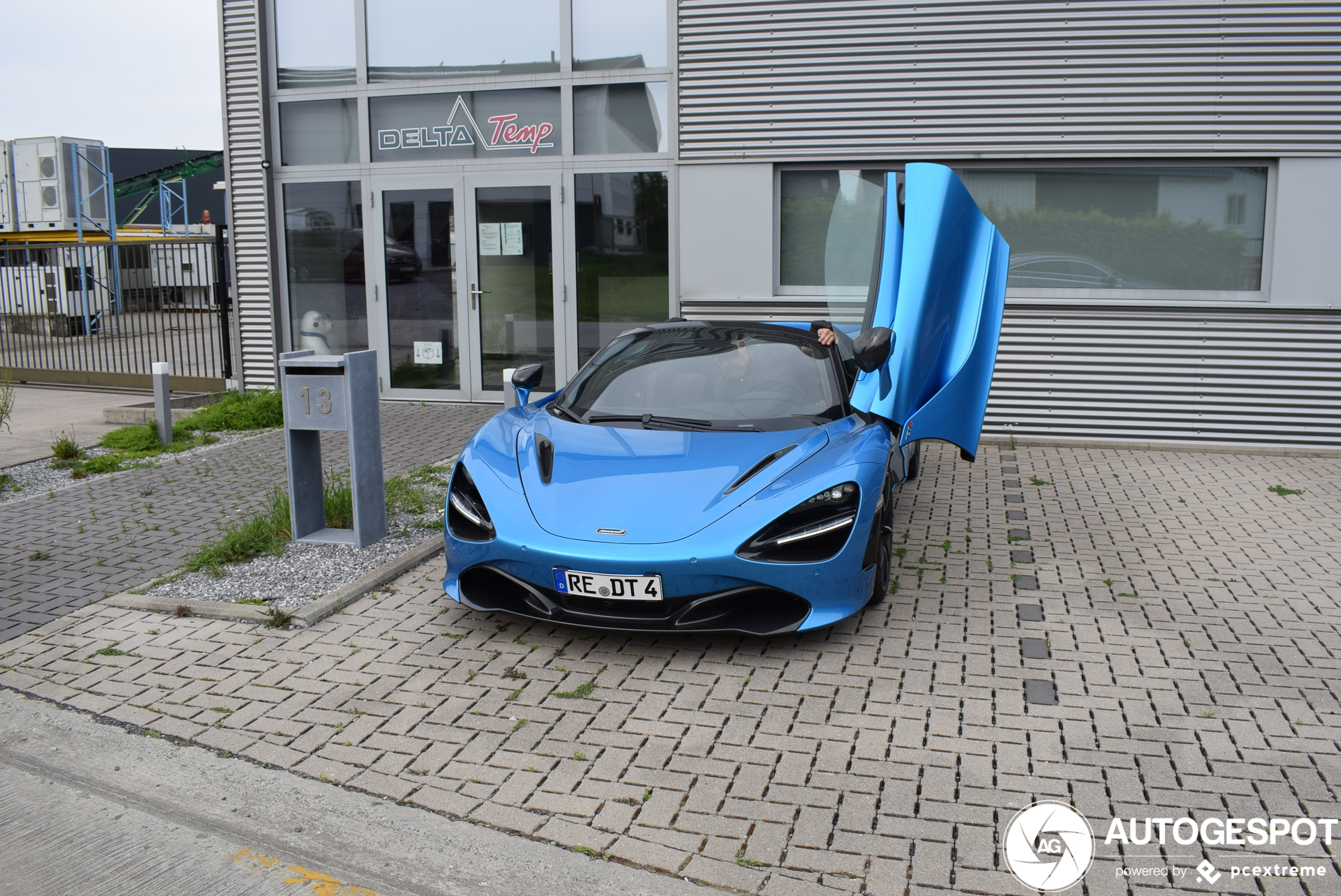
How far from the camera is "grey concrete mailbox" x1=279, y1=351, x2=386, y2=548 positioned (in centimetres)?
571

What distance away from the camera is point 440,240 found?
11188mm

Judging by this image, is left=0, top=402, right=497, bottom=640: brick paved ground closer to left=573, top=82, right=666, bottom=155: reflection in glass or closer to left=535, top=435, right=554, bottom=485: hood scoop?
left=535, top=435, right=554, bottom=485: hood scoop

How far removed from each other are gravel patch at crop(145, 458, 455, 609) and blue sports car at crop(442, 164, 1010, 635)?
91 cm

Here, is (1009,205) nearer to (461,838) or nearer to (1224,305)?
(1224,305)

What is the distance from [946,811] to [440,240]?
931 centimetres

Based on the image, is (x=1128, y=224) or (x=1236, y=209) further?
(x=1128, y=224)

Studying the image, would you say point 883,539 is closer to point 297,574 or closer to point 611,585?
point 611,585

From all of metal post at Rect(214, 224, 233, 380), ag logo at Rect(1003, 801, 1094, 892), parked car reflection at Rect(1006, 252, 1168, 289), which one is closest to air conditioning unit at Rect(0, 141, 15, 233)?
metal post at Rect(214, 224, 233, 380)

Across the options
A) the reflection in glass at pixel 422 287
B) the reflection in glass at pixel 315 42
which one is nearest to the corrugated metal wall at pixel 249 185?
the reflection in glass at pixel 315 42

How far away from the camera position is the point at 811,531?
430cm

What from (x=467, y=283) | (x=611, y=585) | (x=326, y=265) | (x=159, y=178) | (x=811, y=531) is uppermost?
(x=159, y=178)

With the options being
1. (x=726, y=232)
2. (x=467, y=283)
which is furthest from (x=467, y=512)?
(x=467, y=283)

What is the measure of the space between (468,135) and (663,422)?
692 cm

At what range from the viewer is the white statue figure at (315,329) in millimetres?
11664
